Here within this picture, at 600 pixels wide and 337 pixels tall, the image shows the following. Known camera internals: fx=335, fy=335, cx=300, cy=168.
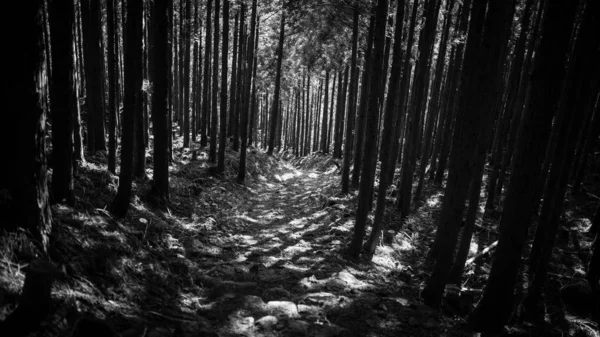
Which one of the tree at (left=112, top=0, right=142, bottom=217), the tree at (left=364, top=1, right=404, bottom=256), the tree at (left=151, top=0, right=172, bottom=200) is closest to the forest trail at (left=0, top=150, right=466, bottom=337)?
the tree at (left=112, top=0, right=142, bottom=217)

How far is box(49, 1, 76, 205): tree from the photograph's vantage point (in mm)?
5520

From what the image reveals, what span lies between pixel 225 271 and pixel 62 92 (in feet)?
14.8

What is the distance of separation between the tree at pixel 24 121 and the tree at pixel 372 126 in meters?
6.22

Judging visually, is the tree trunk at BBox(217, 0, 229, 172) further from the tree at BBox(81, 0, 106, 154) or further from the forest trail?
the tree at BBox(81, 0, 106, 154)

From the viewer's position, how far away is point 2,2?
3.44m

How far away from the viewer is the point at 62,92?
5.59 m

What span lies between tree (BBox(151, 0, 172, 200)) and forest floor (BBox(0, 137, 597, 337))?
0.71m

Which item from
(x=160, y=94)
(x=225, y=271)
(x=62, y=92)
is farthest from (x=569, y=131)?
(x=62, y=92)

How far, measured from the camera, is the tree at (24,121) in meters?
3.57

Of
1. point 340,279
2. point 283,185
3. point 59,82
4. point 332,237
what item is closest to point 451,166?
point 340,279

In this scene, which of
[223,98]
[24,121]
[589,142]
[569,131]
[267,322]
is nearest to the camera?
[24,121]

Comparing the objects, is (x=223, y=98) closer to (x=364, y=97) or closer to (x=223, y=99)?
(x=223, y=99)

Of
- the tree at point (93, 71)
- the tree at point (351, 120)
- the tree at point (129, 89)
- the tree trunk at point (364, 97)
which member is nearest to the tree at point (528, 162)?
the tree at point (129, 89)

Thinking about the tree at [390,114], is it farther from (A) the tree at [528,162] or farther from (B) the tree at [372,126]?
(A) the tree at [528,162]
